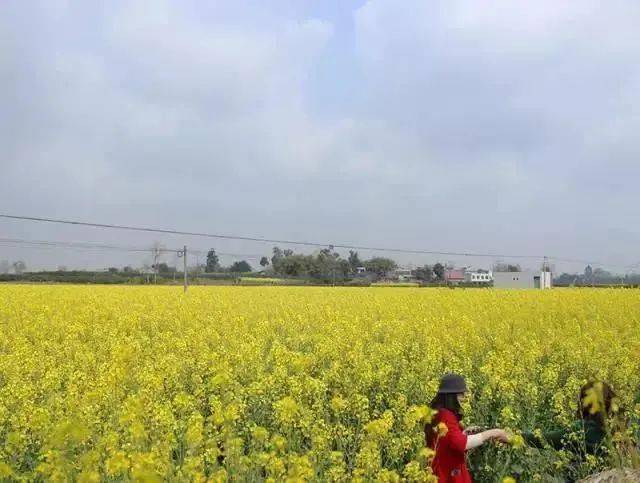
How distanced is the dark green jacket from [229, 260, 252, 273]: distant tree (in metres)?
52.4

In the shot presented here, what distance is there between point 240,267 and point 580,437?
54.4 m

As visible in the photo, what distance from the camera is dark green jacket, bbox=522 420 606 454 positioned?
4.74 m

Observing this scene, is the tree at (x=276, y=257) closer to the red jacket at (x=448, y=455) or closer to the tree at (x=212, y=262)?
the tree at (x=212, y=262)

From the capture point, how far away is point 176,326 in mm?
11688

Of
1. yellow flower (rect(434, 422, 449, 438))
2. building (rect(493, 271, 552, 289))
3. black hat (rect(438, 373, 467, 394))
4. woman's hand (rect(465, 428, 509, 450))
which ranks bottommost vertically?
woman's hand (rect(465, 428, 509, 450))

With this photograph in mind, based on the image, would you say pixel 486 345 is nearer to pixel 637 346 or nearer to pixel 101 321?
pixel 637 346

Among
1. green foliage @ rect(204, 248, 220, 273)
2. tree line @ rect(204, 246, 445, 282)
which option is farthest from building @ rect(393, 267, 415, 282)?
green foliage @ rect(204, 248, 220, 273)

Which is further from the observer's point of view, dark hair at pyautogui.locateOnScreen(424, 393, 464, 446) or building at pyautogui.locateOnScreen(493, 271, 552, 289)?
building at pyautogui.locateOnScreen(493, 271, 552, 289)

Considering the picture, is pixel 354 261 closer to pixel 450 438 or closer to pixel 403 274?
pixel 403 274

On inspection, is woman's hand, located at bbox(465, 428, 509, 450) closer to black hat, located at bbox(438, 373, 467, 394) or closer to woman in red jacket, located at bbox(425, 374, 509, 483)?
woman in red jacket, located at bbox(425, 374, 509, 483)

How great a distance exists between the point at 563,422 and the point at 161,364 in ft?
12.4

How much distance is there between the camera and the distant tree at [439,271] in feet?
207

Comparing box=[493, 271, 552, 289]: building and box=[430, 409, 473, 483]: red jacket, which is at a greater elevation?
box=[493, 271, 552, 289]: building

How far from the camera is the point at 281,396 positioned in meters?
5.77
